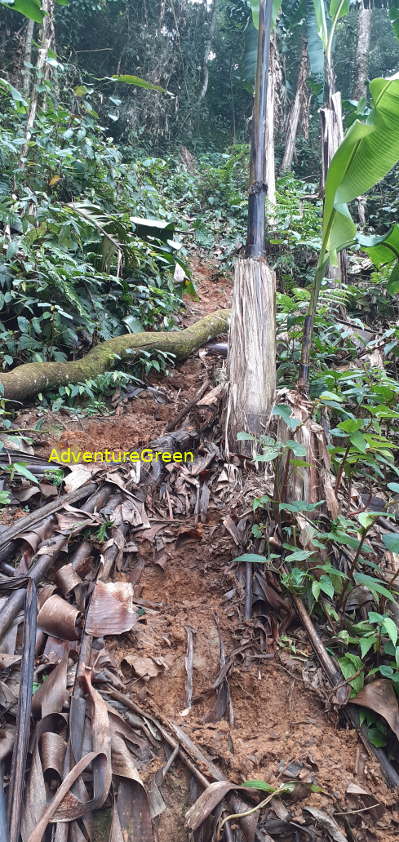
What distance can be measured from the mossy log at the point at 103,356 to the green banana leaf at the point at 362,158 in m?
2.02

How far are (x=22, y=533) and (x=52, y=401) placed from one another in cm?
161

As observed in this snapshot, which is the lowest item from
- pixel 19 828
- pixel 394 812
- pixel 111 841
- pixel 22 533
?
pixel 394 812

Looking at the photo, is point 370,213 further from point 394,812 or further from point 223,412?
point 394,812

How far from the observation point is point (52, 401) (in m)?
3.41

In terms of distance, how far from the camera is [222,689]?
167 centimetres

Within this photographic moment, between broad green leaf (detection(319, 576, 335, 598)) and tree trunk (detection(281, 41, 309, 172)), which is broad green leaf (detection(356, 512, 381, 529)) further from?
tree trunk (detection(281, 41, 309, 172))

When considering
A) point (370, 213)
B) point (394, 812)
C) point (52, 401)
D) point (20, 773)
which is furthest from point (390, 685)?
point (370, 213)

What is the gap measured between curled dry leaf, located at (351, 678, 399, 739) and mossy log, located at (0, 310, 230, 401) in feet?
8.49

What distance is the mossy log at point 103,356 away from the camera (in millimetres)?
3207

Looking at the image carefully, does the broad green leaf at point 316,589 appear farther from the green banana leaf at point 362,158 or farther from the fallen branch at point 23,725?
the green banana leaf at point 362,158

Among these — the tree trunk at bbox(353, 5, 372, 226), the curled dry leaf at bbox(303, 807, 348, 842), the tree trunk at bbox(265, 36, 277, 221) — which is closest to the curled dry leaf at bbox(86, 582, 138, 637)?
the curled dry leaf at bbox(303, 807, 348, 842)

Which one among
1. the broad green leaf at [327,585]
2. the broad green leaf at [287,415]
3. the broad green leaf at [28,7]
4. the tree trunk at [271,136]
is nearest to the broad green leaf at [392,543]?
the broad green leaf at [327,585]

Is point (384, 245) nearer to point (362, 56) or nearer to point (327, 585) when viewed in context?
point (327, 585)

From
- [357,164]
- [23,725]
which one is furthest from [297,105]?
[23,725]
